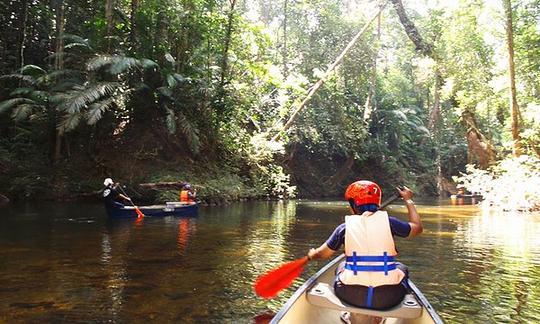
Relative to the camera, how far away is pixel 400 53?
136 feet

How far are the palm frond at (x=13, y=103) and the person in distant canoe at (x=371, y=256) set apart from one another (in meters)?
18.0

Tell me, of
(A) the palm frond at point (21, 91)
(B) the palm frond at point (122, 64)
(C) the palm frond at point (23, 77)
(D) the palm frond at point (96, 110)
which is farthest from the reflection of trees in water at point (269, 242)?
(C) the palm frond at point (23, 77)

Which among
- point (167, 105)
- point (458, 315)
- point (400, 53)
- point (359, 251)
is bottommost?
point (458, 315)

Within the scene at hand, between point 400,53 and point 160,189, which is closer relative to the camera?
point 160,189

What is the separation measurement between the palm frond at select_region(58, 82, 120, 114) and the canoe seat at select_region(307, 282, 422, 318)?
1484cm

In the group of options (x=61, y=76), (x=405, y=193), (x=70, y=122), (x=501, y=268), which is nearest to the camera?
(x=405, y=193)

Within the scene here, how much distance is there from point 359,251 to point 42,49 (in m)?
24.1

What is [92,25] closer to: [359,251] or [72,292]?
[72,292]

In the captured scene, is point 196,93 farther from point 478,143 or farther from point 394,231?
point 394,231

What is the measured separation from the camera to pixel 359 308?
10.7ft

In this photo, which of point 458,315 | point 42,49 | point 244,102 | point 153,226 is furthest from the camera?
point 42,49

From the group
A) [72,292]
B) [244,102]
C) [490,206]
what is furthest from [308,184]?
[72,292]

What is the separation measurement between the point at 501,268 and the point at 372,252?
509cm

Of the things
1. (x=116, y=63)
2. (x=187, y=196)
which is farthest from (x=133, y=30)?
(x=187, y=196)
